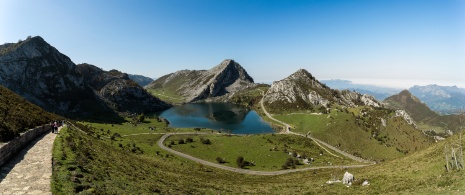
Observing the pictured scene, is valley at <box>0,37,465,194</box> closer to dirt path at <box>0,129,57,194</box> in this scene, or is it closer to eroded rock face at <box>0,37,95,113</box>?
eroded rock face at <box>0,37,95,113</box>

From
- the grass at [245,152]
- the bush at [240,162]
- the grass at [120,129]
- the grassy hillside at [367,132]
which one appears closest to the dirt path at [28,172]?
the bush at [240,162]

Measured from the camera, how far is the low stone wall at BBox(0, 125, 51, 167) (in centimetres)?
2594

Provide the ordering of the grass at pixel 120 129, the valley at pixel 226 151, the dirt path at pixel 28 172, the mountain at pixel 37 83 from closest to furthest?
the dirt path at pixel 28 172 → the valley at pixel 226 151 → the grass at pixel 120 129 → the mountain at pixel 37 83

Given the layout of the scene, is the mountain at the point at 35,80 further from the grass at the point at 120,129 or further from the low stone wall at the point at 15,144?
the low stone wall at the point at 15,144

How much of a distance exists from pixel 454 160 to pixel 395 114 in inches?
5904

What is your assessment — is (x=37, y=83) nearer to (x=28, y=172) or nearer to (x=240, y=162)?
(x=240, y=162)

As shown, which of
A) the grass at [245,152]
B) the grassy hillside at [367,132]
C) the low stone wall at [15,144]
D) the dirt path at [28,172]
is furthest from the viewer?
the grassy hillside at [367,132]

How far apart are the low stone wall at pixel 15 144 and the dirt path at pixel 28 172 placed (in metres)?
A: 0.55

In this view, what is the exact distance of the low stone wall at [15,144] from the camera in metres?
25.9

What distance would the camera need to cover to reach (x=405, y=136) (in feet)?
463

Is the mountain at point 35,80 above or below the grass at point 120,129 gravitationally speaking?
above

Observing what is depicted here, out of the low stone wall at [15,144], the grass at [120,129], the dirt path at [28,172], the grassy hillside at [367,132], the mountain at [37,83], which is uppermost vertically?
the mountain at [37,83]

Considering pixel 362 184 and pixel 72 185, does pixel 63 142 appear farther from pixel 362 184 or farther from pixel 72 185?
pixel 362 184

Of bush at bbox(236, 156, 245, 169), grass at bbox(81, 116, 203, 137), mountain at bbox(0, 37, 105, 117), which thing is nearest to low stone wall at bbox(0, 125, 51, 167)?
grass at bbox(81, 116, 203, 137)
